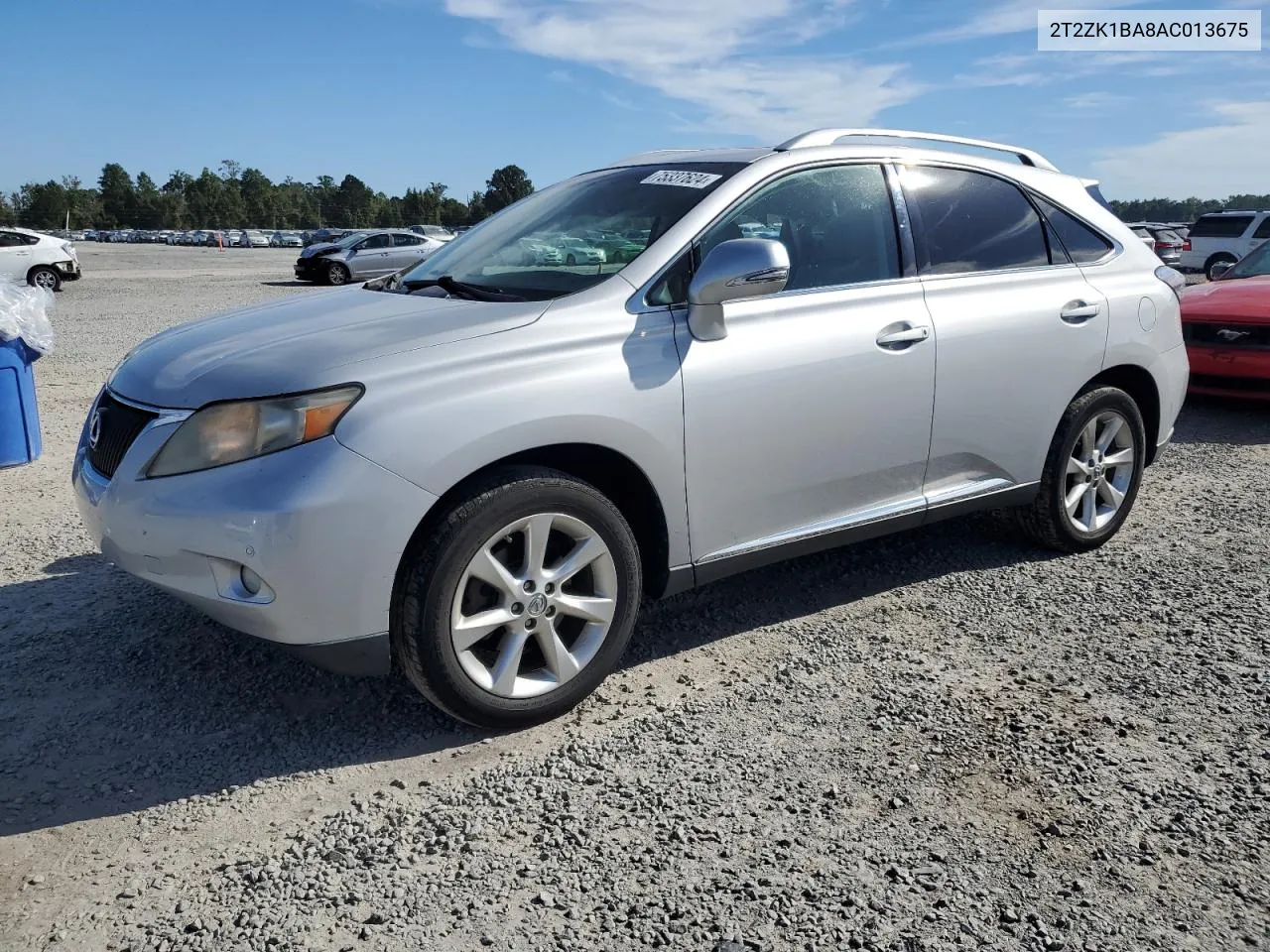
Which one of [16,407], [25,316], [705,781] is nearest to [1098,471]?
[705,781]

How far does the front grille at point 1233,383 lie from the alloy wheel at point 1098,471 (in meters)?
3.79

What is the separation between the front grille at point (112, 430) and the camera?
3.09 metres

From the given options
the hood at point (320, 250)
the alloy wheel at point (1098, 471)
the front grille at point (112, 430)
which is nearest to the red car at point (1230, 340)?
the alloy wheel at point (1098, 471)

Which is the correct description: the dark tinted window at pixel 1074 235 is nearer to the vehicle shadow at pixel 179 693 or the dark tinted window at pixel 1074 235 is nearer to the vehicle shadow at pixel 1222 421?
the vehicle shadow at pixel 179 693

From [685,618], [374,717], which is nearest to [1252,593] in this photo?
[685,618]

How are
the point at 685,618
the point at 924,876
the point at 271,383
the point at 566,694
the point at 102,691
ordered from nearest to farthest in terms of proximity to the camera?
the point at 924,876 → the point at 271,383 → the point at 566,694 → the point at 102,691 → the point at 685,618

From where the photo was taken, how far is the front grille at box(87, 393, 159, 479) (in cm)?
309

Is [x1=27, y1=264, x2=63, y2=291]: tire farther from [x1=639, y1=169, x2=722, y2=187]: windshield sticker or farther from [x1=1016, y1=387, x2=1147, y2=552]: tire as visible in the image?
[x1=1016, y1=387, x2=1147, y2=552]: tire

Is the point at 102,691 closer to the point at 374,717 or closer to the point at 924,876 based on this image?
the point at 374,717

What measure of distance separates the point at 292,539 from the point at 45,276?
2242 centimetres

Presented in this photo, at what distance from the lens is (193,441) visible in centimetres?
288

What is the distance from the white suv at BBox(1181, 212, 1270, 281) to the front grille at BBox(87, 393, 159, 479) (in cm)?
2516

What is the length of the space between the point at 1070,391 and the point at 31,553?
4.71 meters

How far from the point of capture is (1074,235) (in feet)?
15.1
